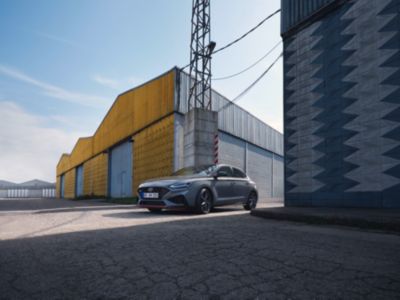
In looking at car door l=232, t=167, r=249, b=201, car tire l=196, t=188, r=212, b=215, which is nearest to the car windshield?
car tire l=196, t=188, r=212, b=215

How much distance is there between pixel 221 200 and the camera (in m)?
7.46

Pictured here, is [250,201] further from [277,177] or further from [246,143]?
[277,177]

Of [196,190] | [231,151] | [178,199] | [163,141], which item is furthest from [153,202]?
[231,151]

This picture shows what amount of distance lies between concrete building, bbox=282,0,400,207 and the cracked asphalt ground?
10.6 feet

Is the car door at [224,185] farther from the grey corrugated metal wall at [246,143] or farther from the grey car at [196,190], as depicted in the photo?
the grey corrugated metal wall at [246,143]

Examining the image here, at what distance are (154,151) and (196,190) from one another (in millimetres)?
11982

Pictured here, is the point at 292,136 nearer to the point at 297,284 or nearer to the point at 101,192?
the point at 297,284

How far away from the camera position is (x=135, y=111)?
71.3ft

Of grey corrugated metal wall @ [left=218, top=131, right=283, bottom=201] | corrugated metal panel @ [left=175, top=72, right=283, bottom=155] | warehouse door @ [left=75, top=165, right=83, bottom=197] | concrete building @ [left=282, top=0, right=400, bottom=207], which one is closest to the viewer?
concrete building @ [left=282, top=0, right=400, bottom=207]

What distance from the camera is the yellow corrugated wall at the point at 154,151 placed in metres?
16.6

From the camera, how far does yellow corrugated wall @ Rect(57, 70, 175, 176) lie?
17406mm

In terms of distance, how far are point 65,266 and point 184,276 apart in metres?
1.04

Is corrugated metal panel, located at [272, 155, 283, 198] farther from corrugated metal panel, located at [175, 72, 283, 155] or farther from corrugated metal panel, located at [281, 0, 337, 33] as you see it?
corrugated metal panel, located at [281, 0, 337, 33]

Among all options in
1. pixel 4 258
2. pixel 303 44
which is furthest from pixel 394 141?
pixel 4 258
